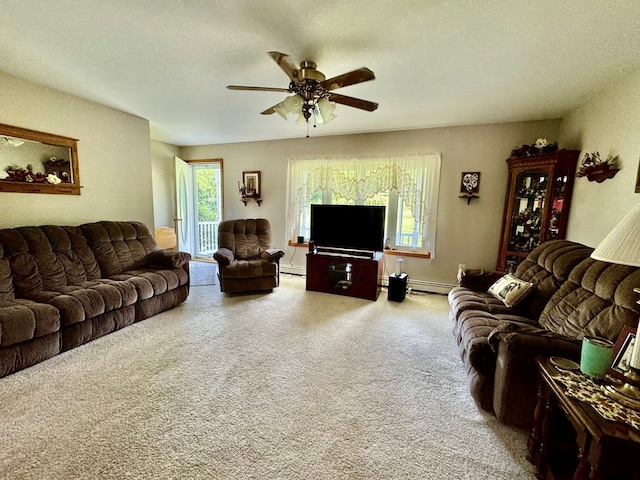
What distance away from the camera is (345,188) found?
14.8 ft

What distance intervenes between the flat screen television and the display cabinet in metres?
1.56

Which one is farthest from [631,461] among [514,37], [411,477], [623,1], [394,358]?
[514,37]

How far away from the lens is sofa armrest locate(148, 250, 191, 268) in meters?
3.37

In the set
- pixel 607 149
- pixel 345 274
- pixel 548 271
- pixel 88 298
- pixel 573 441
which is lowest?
pixel 573 441

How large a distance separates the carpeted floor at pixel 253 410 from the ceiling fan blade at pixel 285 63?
2169mm

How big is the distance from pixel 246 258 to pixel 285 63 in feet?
9.70

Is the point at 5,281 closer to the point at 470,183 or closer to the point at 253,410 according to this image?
the point at 253,410

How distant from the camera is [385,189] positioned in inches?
169

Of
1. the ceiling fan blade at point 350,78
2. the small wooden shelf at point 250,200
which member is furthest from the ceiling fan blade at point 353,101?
the small wooden shelf at point 250,200

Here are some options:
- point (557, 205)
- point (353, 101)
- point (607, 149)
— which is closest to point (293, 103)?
point (353, 101)

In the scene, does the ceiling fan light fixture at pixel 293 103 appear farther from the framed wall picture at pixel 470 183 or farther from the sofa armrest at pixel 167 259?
the framed wall picture at pixel 470 183

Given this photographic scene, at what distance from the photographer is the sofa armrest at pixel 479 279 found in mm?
2941

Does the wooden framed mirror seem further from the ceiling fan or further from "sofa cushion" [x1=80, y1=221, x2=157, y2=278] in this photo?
the ceiling fan

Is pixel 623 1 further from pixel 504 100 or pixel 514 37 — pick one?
pixel 504 100
